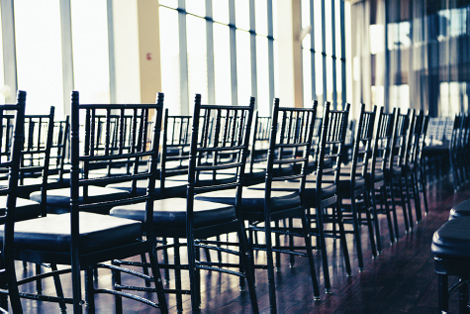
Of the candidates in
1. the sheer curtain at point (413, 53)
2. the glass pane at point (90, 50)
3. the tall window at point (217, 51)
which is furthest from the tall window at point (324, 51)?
the glass pane at point (90, 50)

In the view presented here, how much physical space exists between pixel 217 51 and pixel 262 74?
1.61 metres

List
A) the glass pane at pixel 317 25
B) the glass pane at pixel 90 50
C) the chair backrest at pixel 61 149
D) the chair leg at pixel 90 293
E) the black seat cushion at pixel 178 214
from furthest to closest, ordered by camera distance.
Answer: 1. the glass pane at pixel 317 25
2. the glass pane at pixel 90 50
3. the chair backrest at pixel 61 149
4. the black seat cushion at pixel 178 214
5. the chair leg at pixel 90 293

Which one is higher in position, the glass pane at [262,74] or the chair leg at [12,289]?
the glass pane at [262,74]

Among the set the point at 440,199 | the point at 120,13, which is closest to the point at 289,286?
the point at 440,199

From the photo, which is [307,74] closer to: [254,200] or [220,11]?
[220,11]

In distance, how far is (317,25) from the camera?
40.8ft

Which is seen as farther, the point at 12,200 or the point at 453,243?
the point at 12,200

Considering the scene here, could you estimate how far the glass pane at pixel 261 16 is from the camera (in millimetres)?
10578

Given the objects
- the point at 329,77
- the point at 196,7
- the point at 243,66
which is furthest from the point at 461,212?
the point at 329,77

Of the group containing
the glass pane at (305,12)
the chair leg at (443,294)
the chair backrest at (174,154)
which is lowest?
the chair leg at (443,294)

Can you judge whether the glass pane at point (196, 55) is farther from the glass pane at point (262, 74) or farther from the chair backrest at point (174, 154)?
the chair backrest at point (174, 154)

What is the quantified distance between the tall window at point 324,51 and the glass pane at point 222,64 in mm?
2189

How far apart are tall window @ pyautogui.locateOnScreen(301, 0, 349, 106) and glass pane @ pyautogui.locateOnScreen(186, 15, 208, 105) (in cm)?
288

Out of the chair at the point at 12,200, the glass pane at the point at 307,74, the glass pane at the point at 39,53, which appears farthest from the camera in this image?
the glass pane at the point at 307,74
